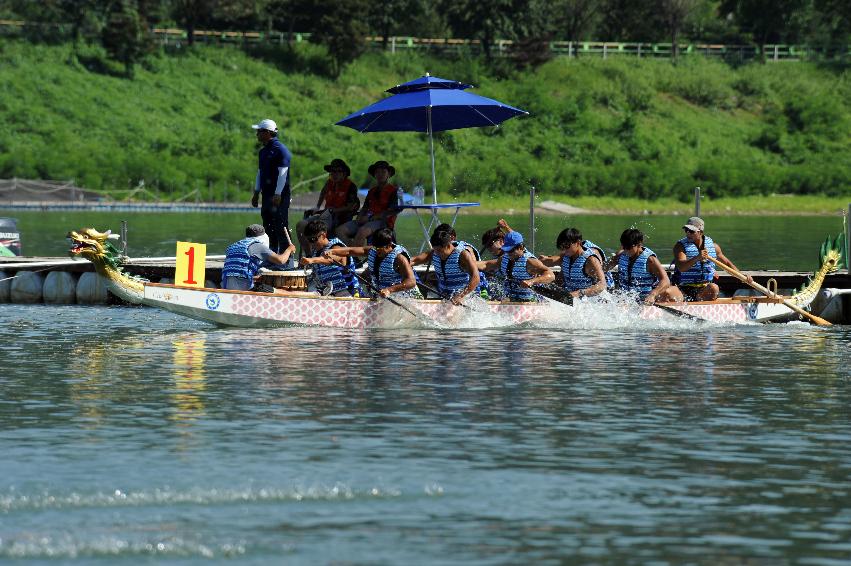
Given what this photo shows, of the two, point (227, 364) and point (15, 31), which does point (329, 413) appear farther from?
point (15, 31)

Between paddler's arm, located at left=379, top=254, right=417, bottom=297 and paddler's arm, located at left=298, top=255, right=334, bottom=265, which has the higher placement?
paddler's arm, located at left=298, top=255, right=334, bottom=265

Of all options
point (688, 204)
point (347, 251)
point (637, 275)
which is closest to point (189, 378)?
point (347, 251)

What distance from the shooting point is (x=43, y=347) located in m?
22.7

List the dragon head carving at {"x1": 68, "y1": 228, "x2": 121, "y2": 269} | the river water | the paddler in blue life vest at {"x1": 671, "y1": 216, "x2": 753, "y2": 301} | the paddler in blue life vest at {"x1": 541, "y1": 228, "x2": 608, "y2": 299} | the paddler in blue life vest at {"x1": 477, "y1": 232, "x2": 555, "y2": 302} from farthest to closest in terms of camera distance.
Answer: the paddler in blue life vest at {"x1": 671, "y1": 216, "x2": 753, "y2": 301}, the paddler in blue life vest at {"x1": 477, "y1": 232, "x2": 555, "y2": 302}, the paddler in blue life vest at {"x1": 541, "y1": 228, "x2": 608, "y2": 299}, the dragon head carving at {"x1": 68, "y1": 228, "x2": 121, "y2": 269}, the river water

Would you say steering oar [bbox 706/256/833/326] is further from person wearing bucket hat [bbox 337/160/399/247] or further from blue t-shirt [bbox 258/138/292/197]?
blue t-shirt [bbox 258/138/292/197]

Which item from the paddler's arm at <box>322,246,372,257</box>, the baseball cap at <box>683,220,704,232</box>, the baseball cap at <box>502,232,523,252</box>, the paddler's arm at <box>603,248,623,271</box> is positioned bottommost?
the paddler's arm at <box>603,248,623,271</box>

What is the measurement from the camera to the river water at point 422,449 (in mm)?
11484

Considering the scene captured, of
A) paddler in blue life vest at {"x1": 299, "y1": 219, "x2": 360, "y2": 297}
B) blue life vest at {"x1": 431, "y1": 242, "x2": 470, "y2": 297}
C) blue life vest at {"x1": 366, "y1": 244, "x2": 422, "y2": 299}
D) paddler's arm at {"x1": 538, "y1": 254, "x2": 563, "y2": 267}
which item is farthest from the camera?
paddler's arm at {"x1": 538, "y1": 254, "x2": 563, "y2": 267}

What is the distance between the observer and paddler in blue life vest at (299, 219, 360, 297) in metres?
23.4

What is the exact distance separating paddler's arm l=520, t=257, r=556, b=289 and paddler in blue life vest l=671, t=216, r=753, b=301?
6.87 ft

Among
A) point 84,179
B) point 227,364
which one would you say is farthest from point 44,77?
point 227,364

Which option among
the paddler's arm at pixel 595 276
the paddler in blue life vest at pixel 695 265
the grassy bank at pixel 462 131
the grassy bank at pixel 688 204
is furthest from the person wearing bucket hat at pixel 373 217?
the grassy bank at pixel 688 204

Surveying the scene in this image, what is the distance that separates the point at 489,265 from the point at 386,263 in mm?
1685

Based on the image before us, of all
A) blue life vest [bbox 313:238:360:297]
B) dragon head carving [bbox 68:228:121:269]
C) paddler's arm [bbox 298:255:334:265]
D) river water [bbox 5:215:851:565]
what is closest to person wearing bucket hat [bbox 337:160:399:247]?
blue life vest [bbox 313:238:360:297]
